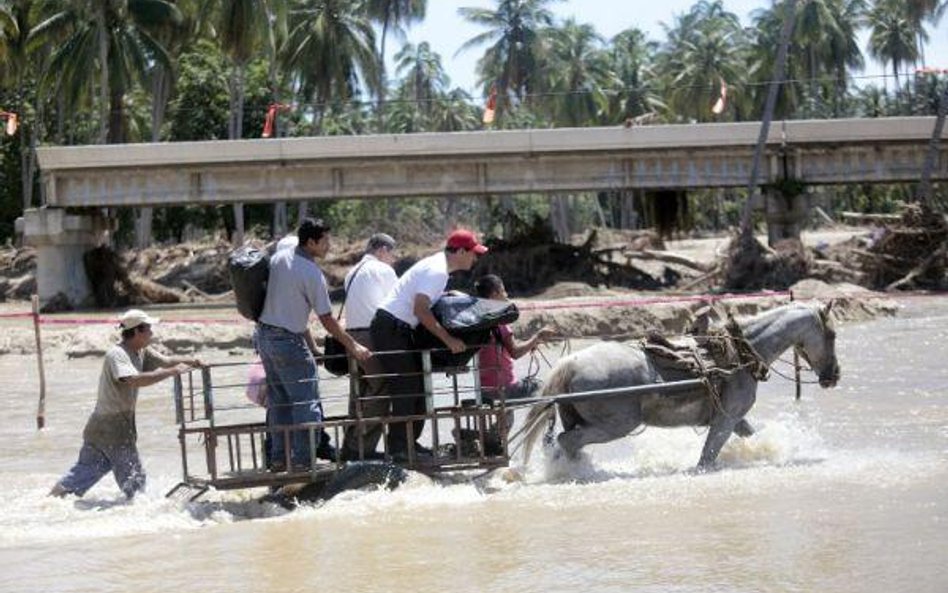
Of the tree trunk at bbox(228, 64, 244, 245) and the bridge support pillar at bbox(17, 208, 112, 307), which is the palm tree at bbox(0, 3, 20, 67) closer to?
the bridge support pillar at bbox(17, 208, 112, 307)

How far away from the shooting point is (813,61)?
91250 millimetres

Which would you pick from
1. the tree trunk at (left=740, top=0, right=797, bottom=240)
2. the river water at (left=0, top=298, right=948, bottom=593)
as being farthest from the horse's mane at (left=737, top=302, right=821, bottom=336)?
the tree trunk at (left=740, top=0, right=797, bottom=240)

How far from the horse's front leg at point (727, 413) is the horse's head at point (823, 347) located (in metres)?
0.66

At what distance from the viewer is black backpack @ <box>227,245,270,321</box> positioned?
10.7 metres

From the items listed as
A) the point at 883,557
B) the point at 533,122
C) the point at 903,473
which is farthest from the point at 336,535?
the point at 533,122

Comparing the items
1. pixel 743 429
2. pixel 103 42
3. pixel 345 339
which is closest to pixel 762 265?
pixel 103 42

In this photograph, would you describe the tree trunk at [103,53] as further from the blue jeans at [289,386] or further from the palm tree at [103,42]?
the blue jeans at [289,386]

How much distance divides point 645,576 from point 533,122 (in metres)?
93.1

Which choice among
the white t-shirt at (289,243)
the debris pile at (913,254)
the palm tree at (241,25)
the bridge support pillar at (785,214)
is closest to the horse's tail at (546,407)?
the white t-shirt at (289,243)

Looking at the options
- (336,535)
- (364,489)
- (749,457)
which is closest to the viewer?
(336,535)

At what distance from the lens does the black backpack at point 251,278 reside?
10.7 metres

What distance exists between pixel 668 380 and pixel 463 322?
1916mm

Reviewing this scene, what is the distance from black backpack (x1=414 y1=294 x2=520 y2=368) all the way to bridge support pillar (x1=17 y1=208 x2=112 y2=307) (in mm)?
34535

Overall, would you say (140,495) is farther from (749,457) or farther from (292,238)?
(749,457)
